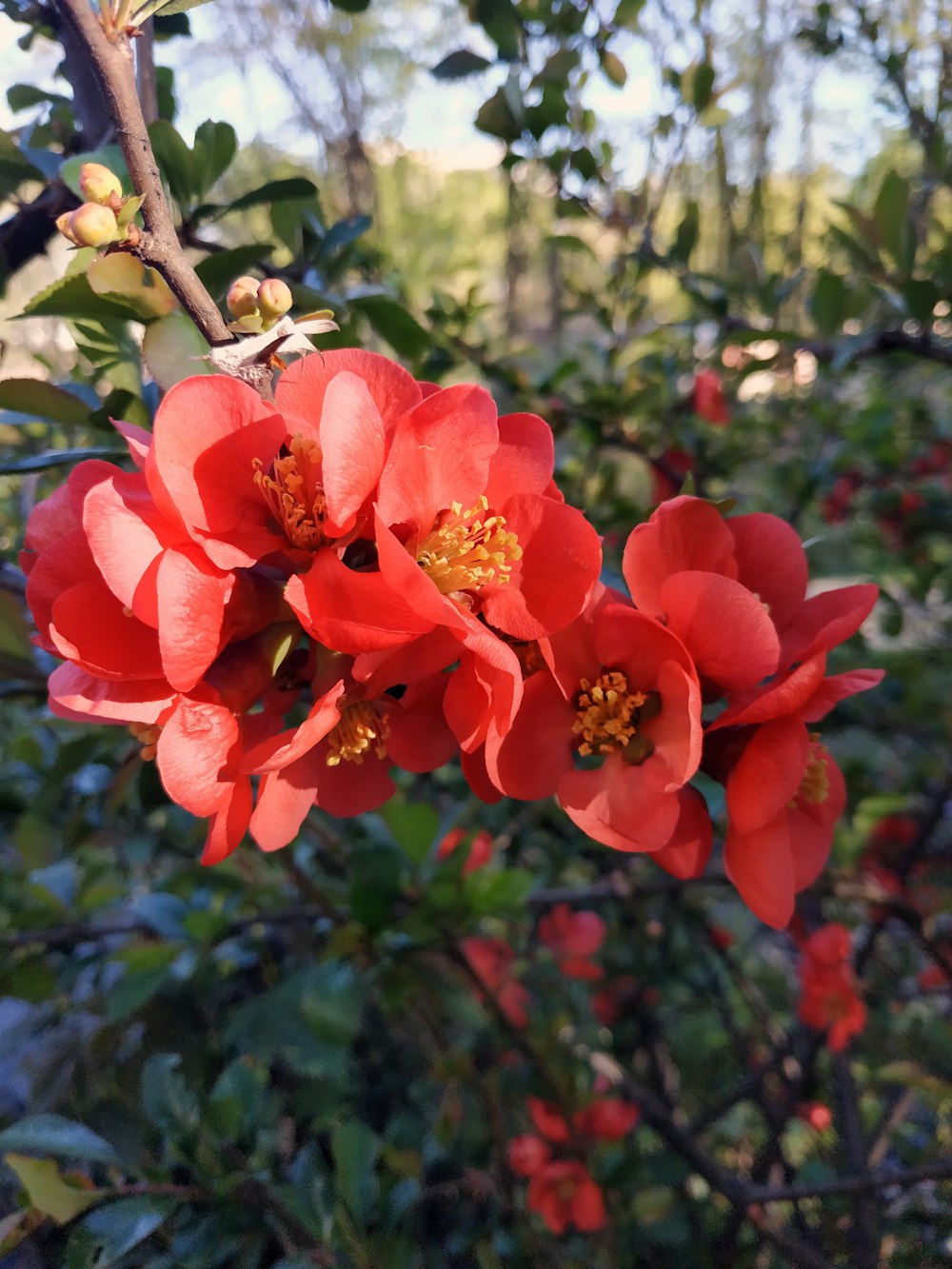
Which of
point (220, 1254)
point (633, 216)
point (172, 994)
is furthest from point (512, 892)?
point (633, 216)

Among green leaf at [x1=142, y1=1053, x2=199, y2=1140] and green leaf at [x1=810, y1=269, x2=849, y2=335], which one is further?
green leaf at [x1=810, y1=269, x2=849, y2=335]

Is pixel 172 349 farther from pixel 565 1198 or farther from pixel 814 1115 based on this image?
pixel 814 1115

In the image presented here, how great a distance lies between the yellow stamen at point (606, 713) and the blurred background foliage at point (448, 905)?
145 millimetres

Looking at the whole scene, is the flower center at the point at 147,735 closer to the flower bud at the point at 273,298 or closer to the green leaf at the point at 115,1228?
the flower bud at the point at 273,298

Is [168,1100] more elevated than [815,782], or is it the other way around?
[815,782]

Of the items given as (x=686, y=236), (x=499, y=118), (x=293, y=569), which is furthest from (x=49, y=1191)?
(x=686, y=236)

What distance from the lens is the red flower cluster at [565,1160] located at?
112 cm

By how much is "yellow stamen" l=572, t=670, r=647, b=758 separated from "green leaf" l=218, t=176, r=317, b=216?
509 millimetres

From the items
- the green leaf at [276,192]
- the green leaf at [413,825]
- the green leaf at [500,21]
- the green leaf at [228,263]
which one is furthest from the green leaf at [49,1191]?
the green leaf at [500,21]

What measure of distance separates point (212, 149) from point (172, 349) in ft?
0.93

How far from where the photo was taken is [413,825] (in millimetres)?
914

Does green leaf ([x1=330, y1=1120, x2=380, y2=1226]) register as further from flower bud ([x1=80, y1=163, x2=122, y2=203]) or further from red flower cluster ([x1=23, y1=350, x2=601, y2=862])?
flower bud ([x1=80, y1=163, x2=122, y2=203])

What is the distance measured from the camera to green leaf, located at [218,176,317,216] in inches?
26.1

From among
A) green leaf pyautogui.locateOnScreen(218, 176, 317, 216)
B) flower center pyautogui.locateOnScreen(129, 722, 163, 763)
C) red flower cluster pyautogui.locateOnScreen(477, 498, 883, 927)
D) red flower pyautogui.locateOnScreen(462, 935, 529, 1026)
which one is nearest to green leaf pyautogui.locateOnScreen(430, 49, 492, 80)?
green leaf pyautogui.locateOnScreen(218, 176, 317, 216)
